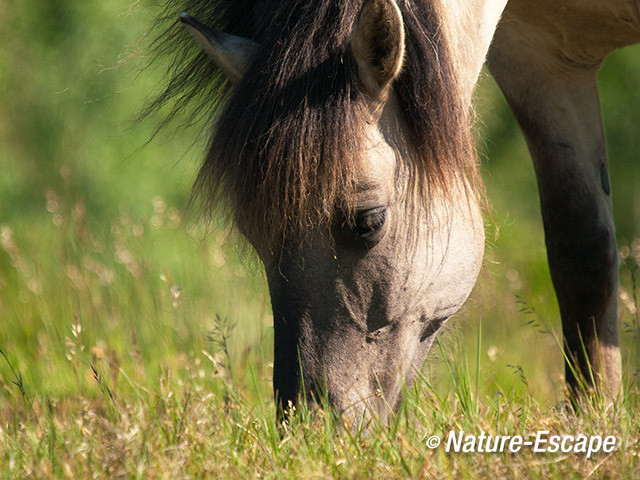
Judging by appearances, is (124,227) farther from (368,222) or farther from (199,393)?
(368,222)

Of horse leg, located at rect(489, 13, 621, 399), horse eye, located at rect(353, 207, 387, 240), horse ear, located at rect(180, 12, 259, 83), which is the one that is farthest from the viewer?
horse leg, located at rect(489, 13, 621, 399)

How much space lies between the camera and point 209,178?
221 cm

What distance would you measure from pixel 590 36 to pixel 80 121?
407cm

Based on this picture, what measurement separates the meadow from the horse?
140mm

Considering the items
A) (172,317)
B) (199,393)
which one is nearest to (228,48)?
(199,393)

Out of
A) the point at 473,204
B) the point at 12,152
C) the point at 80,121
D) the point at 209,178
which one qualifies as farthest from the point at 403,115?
the point at 12,152

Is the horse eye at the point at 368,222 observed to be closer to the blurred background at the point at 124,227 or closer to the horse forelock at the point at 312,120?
the horse forelock at the point at 312,120

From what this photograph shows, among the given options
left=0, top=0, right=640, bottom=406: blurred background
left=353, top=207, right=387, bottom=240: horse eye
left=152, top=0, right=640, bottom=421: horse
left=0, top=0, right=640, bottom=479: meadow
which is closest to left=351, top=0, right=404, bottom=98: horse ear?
left=152, top=0, right=640, bottom=421: horse

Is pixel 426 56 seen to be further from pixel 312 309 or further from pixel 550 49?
pixel 550 49

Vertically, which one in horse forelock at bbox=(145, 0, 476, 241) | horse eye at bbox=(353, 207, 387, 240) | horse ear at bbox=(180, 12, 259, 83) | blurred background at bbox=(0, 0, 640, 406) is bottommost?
blurred background at bbox=(0, 0, 640, 406)

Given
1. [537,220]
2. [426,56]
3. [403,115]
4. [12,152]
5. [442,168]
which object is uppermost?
[426,56]

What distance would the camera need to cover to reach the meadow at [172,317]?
6.07 feet

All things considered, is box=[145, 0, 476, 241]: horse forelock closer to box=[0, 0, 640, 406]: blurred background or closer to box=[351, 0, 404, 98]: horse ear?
box=[351, 0, 404, 98]: horse ear

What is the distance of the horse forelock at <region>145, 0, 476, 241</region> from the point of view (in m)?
2.00
